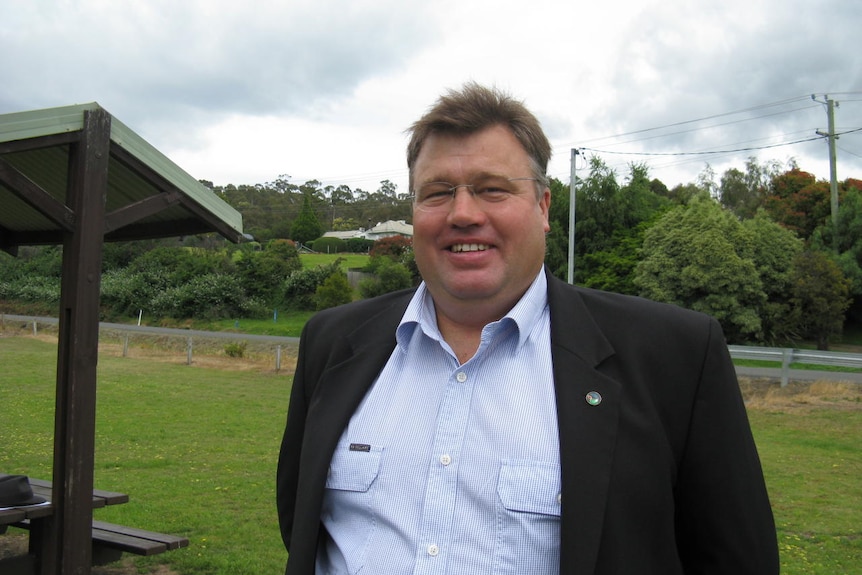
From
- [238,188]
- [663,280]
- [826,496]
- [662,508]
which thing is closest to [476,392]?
[662,508]

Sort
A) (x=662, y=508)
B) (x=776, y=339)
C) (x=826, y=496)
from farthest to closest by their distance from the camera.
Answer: (x=776, y=339)
(x=826, y=496)
(x=662, y=508)

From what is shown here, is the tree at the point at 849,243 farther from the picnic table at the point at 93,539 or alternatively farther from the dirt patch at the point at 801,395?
the picnic table at the point at 93,539

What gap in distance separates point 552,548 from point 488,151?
1.05m

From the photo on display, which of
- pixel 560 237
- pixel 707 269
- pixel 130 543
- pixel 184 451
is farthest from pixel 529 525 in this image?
pixel 560 237

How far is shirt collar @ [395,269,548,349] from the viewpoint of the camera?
2.14m

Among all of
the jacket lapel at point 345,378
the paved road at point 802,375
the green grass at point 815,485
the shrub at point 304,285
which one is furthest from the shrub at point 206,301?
the jacket lapel at point 345,378

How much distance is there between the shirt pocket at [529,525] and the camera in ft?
6.19

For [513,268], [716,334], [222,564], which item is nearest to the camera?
[716,334]

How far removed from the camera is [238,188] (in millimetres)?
97625

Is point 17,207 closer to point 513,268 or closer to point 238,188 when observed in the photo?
point 513,268

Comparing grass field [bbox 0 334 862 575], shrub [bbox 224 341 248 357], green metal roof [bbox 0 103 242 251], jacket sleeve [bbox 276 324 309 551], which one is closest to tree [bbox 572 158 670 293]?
shrub [bbox 224 341 248 357]

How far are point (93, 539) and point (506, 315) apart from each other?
4253 millimetres

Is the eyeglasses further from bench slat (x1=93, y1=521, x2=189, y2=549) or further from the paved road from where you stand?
the paved road

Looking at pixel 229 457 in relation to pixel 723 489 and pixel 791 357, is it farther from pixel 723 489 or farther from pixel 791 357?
pixel 791 357
